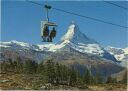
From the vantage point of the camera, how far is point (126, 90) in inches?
2564

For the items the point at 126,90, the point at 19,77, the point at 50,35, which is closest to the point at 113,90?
the point at 126,90

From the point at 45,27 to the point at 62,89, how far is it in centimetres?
3384

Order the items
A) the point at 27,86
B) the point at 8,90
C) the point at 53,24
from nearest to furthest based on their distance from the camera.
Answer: the point at 53,24 → the point at 8,90 → the point at 27,86

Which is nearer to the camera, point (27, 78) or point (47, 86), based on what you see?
point (47, 86)

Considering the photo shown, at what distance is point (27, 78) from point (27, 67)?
6592cm

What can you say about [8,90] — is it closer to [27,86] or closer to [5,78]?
[27,86]

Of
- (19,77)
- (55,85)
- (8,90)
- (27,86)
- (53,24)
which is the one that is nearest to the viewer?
(53,24)

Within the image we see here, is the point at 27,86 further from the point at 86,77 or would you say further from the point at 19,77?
the point at 86,77

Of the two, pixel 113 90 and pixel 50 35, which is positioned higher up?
pixel 50 35

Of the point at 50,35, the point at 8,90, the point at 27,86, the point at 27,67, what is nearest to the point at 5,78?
the point at 27,86

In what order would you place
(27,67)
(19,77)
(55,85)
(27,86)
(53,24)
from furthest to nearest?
(27,67) → (19,77) → (55,85) → (27,86) → (53,24)

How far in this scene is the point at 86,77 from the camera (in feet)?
456

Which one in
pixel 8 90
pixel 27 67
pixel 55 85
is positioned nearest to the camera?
pixel 8 90

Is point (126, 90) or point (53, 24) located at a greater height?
point (53, 24)
